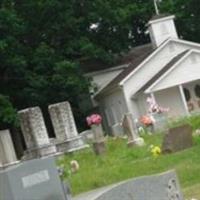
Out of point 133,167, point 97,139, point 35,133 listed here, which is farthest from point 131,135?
point 133,167

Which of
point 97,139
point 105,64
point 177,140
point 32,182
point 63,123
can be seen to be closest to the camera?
point 32,182

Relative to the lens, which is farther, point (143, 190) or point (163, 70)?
point (163, 70)

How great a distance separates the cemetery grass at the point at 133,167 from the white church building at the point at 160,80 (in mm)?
20358

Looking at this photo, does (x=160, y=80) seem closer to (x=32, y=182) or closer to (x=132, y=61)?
(x=132, y=61)

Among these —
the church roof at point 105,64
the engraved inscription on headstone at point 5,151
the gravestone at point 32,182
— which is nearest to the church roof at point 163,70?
the church roof at point 105,64

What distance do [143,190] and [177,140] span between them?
1505 centimetres

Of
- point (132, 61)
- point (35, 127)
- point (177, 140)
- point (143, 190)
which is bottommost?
point (143, 190)

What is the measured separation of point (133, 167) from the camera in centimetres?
2172

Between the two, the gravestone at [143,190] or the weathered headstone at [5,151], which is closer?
the gravestone at [143,190]

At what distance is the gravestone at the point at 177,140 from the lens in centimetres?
2369

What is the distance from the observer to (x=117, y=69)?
54844 mm

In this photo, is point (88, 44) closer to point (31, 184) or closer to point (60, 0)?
point (60, 0)

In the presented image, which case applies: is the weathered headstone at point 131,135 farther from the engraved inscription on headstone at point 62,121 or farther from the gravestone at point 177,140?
the engraved inscription on headstone at point 62,121

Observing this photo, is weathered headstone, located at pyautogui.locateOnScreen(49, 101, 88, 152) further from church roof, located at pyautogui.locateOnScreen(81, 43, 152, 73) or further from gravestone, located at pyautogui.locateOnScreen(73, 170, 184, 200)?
gravestone, located at pyautogui.locateOnScreen(73, 170, 184, 200)
